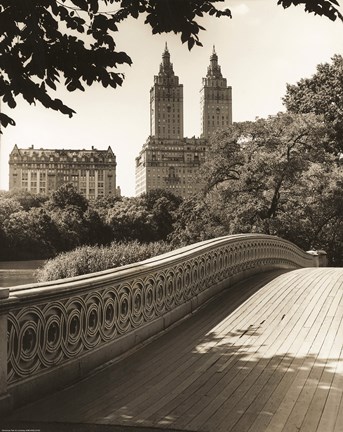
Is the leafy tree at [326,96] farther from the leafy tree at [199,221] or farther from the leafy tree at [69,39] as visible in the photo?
the leafy tree at [69,39]

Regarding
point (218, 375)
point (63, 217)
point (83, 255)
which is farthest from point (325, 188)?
point (63, 217)

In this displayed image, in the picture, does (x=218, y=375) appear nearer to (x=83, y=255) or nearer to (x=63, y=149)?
(x=83, y=255)

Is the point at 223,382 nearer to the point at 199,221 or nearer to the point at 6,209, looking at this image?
the point at 199,221

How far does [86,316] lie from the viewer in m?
6.11

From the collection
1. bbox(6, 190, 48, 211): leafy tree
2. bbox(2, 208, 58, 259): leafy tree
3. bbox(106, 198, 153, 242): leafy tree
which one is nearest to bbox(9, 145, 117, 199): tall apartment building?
bbox(6, 190, 48, 211): leafy tree

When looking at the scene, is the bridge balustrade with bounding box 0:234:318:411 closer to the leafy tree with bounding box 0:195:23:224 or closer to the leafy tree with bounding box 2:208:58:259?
the leafy tree with bounding box 2:208:58:259

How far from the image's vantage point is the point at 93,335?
6281 mm

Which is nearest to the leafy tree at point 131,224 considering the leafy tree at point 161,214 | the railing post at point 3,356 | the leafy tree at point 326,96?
the leafy tree at point 161,214

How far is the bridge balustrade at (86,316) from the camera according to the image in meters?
4.91

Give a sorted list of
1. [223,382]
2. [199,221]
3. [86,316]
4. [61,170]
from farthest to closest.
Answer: [61,170] < [199,221] < [86,316] < [223,382]

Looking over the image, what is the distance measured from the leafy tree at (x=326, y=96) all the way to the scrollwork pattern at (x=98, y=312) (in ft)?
78.6

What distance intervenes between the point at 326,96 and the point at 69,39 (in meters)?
30.4

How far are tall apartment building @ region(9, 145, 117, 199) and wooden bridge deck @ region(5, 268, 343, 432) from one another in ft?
566

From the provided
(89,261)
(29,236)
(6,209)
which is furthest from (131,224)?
(89,261)
